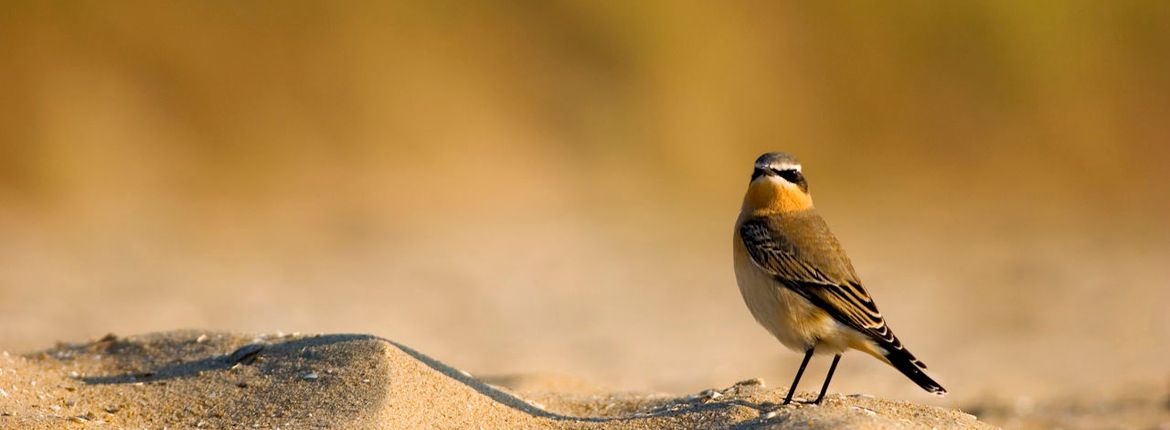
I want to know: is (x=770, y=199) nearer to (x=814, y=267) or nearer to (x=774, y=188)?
(x=774, y=188)

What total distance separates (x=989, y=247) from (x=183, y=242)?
11242mm

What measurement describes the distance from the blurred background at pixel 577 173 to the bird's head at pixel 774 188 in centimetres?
506

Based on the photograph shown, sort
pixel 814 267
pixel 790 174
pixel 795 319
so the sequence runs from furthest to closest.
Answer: pixel 790 174 < pixel 814 267 < pixel 795 319

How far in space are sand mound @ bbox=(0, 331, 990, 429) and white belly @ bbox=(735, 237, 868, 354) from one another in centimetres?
29

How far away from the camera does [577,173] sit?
21.0m

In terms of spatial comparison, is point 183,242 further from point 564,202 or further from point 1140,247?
point 1140,247

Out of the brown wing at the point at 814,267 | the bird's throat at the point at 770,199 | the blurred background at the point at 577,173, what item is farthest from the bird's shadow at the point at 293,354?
the blurred background at the point at 577,173

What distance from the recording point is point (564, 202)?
20172 millimetres

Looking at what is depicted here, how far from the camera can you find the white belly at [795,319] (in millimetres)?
6379

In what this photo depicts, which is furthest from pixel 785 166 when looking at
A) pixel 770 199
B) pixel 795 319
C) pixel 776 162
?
pixel 795 319

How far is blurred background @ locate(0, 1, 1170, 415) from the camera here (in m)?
14.8

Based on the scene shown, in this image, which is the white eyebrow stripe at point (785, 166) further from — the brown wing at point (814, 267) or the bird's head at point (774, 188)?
the brown wing at point (814, 267)

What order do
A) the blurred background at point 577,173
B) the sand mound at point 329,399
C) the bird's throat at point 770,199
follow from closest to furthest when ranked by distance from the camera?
1. the sand mound at point 329,399
2. the bird's throat at point 770,199
3. the blurred background at point 577,173

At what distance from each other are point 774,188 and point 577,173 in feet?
46.2
